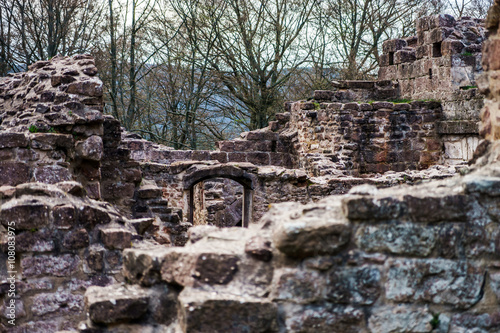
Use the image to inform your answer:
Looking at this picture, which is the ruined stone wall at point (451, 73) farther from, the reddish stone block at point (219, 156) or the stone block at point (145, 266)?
the stone block at point (145, 266)

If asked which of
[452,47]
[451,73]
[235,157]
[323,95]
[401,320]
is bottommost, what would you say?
[401,320]

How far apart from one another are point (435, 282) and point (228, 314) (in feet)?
2.99

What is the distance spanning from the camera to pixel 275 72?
68.3 feet

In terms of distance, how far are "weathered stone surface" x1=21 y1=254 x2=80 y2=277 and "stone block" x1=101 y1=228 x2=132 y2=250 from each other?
0.22m

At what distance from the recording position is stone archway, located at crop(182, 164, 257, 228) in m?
12.1

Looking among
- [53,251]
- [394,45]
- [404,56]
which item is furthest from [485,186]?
[394,45]

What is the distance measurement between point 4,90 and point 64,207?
5.52 meters

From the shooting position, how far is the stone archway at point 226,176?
12.1 metres

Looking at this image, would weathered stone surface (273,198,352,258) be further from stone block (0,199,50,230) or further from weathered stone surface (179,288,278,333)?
stone block (0,199,50,230)

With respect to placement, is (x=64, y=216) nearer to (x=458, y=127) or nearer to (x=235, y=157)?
(x=235, y=157)

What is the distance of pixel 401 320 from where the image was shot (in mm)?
2725

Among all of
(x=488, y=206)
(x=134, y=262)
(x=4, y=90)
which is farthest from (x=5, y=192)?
(x=4, y=90)

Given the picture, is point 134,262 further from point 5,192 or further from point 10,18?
point 10,18

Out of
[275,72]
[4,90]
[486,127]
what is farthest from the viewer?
[275,72]
